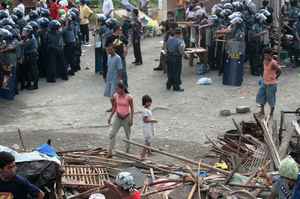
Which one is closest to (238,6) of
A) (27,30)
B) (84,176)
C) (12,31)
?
(27,30)

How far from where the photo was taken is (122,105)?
1278 cm

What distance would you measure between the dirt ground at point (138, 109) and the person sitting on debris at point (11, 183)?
6094mm

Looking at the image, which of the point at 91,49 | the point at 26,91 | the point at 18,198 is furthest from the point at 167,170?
the point at 91,49

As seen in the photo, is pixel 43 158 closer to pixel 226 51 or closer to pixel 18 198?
pixel 18 198

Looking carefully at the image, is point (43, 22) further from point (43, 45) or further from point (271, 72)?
point (271, 72)

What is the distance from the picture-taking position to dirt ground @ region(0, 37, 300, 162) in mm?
14375

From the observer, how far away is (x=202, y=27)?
20.9 m

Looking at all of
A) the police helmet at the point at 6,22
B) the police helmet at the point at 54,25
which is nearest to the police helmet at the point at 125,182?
the police helmet at the point at 6,22

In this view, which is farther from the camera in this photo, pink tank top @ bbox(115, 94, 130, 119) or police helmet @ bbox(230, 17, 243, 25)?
police helmet @ bbox(230, 17, 243, 25)

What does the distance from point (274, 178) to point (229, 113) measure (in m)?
6.23

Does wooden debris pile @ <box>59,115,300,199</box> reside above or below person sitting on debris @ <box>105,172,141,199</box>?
below

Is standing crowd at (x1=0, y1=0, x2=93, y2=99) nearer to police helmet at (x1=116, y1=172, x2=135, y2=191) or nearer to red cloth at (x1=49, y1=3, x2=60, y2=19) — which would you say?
red cloth at (x1=49, y1=3, x2=60, y2=19)

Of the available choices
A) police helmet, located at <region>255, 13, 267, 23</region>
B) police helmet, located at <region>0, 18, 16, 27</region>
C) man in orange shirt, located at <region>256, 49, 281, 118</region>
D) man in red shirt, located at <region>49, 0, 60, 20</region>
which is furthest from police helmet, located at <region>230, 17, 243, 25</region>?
man in red shirt, located at <region>49, 0, 60, 20</region>

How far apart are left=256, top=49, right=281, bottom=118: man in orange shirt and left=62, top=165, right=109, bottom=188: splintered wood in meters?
5.08
